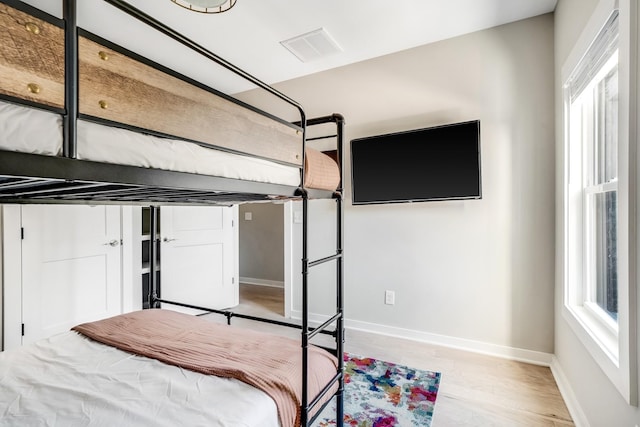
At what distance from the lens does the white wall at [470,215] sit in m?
2.35

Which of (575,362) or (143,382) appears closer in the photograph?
(143,382)

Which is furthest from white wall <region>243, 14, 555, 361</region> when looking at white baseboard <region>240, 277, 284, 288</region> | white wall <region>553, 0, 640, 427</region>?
white baseboard <region>240, 277, 284, 288</region>

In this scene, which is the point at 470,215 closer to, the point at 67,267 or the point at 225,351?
the point at 225,351

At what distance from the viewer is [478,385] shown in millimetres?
2074

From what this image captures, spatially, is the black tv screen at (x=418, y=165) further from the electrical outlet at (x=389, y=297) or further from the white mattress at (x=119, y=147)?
the white mattress at (x=119, y=147)

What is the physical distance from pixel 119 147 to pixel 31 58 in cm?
21

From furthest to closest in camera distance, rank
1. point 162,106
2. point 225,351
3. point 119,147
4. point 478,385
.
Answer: point 478,385 → point 225,351 → point 162,106 → point 119,147

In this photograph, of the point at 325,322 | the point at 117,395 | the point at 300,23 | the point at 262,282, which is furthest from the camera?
the point at 262,282

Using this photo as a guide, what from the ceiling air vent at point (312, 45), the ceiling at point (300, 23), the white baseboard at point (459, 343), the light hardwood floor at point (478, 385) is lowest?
the light hardwood floor at point (478, 385)

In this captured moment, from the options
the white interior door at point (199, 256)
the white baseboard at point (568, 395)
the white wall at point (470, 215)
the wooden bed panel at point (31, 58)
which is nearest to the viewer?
the wooden bed panel at point (31, 58)

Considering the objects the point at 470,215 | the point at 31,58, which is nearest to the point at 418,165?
the point at 470,215

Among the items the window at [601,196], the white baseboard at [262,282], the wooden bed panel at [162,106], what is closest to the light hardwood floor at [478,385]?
the window at [601,196]

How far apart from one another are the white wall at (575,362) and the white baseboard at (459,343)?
15 cm

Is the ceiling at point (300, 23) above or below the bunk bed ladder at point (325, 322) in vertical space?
above
